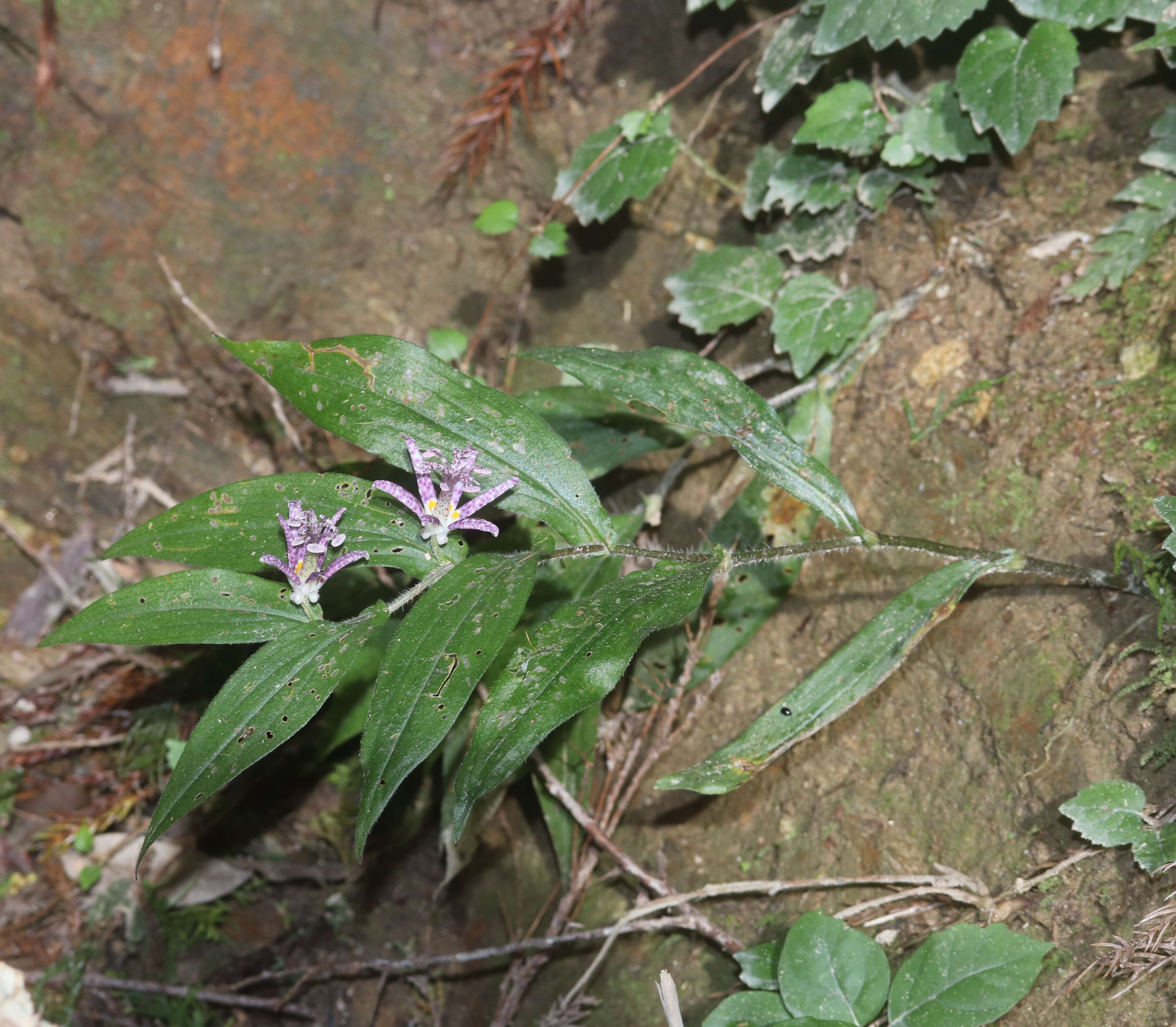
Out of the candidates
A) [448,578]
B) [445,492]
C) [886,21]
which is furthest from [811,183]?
[448,578]

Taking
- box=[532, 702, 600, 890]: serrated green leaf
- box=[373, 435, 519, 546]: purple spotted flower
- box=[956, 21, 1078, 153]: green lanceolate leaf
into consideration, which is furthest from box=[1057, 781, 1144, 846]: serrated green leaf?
box=[956, 21, 1078, 153]: green lanceolate leaf

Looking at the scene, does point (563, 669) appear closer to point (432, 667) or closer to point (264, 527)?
point (432, 667)

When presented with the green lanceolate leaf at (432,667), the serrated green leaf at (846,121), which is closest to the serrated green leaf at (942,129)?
the serrated green leaf at (846,121)

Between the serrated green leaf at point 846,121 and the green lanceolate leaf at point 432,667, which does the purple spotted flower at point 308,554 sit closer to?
the green lanceolate leaf at point 432,667

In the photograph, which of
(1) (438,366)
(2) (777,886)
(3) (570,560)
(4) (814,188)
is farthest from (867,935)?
(4) (814,188)

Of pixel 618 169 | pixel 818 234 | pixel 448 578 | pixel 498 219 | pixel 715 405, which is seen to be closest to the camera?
pixel 448 578

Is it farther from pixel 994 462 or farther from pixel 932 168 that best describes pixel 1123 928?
pixel 932 168

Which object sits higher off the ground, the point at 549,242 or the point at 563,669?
the point at 549,242
